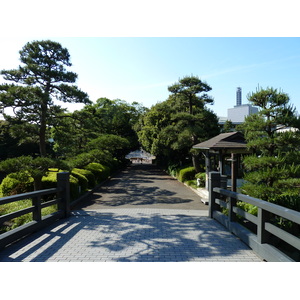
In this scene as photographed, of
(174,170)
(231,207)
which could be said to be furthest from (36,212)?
(174,170)

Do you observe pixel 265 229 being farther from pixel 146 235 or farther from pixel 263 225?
pixel 146 235

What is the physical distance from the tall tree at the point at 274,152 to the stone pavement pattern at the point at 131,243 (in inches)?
67.7

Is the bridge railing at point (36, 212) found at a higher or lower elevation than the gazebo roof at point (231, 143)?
lower

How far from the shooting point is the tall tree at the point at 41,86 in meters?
8.77

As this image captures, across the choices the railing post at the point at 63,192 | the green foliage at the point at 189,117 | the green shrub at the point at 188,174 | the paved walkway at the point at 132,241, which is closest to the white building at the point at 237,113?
the green foliage at the point at 189,117

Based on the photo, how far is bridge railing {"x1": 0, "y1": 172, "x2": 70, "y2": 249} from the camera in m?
4.22

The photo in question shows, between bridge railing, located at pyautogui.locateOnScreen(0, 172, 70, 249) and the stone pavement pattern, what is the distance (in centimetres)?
16

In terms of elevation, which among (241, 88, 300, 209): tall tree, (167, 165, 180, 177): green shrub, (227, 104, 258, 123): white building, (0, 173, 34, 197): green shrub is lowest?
(167, 165, 180, 177): green shrub

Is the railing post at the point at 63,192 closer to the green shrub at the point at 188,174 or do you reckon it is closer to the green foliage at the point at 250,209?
the green foliage at the point at 250,209

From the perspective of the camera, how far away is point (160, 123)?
23.2 meters

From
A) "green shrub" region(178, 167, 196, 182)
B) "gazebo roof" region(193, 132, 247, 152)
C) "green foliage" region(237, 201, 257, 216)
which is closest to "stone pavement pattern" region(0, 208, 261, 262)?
"green foliage" region(237, 201, 257, 216)

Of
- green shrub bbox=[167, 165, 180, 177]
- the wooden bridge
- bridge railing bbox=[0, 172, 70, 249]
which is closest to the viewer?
the wooden bridge

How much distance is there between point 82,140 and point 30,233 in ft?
39.0

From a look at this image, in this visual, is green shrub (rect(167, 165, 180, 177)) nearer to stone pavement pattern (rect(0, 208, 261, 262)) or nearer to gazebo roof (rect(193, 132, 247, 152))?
gazebo roof (rect(193, 132, 247, 152))
